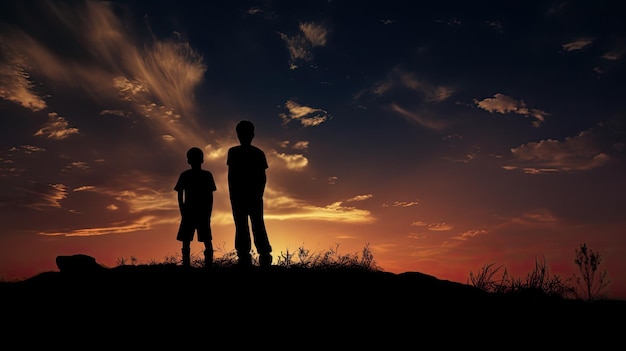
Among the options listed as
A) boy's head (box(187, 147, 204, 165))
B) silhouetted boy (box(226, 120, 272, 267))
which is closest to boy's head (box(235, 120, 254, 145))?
silhouetted boy (box(226, 120, 272, 267))

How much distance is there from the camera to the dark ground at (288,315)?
5.79 meters

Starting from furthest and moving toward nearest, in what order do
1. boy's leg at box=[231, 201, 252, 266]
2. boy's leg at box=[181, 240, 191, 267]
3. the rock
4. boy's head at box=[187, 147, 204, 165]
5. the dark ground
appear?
boy's head at box=[187, 147, 204, 165] < boy's leg at box=[181, 240, 191, 267] < the rock < boy's leg at box=[231, 201, 252, 266] < the dark ground

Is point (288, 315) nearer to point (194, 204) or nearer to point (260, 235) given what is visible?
point (260, 235)

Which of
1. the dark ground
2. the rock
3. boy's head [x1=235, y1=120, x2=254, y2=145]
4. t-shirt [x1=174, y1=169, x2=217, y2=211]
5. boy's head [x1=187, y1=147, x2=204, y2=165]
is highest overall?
boy's head [x1=235, y1=120, x2=254, y2=145]

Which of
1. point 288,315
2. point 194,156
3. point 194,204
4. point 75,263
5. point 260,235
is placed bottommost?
point 288,315

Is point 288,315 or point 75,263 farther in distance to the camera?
point 75,263

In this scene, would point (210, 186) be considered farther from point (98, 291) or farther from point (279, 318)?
point (279, 318)

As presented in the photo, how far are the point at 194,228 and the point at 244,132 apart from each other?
2744mm

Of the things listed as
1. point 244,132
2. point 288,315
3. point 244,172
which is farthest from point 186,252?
point 288,315

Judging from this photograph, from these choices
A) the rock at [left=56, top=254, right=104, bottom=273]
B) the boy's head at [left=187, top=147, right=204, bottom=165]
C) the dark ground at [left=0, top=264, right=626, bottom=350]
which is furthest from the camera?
the boy's head at [left=187, top=147, right=204, bottom=165]

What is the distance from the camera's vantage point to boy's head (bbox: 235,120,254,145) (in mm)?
9750

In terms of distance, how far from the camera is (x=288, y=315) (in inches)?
248

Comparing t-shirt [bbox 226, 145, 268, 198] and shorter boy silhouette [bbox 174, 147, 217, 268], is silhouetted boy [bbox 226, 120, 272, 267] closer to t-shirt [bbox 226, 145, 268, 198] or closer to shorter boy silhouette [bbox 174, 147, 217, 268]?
t-shirt [bbox 226, 145, 268, 198]

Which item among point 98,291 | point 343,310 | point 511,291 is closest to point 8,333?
point 98,291
